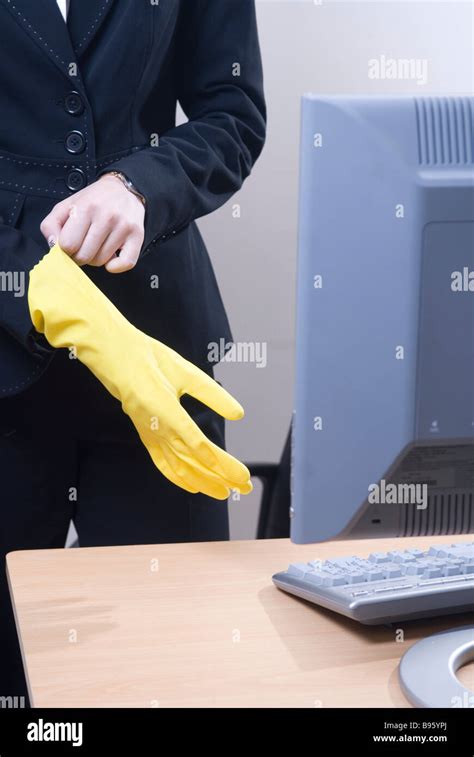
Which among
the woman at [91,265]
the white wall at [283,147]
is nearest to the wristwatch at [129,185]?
the woman at [91,265]

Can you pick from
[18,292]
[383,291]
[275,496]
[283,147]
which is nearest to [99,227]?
[18,292]

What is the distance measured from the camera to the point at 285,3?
226 cm

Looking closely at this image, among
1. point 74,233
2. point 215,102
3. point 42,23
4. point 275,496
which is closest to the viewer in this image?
point 74,233

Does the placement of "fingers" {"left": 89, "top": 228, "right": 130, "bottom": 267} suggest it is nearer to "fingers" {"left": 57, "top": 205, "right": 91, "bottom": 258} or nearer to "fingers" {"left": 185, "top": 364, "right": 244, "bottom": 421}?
"fingers" {"left": 57, "top": 205, "right": 91, "bottom": 258}

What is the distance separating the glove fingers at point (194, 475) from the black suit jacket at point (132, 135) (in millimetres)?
220

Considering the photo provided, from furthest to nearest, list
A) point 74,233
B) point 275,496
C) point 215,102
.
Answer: point 275,496
point 215,102
point 74,233

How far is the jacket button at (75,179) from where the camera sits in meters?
1.09

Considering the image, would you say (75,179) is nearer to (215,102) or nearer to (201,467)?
(215,102)

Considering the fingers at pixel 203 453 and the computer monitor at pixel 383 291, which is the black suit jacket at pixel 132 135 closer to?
the fingers at pixel 203 453

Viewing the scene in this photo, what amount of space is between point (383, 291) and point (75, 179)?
500mm

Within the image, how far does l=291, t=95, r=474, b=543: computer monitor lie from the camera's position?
71 cm

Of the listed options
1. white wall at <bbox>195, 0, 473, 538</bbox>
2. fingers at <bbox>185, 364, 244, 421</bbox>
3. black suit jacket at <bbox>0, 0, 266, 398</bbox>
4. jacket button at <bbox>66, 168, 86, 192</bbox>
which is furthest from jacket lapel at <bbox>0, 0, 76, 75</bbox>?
white wall at <bbox>195, 0, 473, 538</bbox>

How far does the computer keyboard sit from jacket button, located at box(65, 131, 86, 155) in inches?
20.4

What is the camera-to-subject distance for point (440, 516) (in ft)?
2.52
